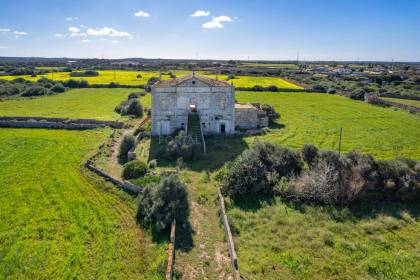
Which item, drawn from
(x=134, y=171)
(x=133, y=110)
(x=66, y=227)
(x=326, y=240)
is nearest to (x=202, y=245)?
(x=326, y=240)

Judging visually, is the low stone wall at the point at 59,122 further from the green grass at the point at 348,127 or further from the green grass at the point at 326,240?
the green grass at the point at 326,240

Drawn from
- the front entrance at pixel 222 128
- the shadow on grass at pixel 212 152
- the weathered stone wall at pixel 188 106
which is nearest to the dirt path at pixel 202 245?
the shadow on grass at pixel 212 152

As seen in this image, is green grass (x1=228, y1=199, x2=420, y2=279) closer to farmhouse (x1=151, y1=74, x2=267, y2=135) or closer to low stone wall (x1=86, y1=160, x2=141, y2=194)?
low stone wall (x1=86, y1=160, x2=141, y2=194)

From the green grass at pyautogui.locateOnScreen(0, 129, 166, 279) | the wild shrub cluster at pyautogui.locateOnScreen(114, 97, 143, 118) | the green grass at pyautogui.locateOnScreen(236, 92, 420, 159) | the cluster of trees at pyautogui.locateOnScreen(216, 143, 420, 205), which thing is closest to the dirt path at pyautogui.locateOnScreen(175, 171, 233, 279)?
the green grass at pyautogui.locateOnScreen(0, 129, 166, 279)

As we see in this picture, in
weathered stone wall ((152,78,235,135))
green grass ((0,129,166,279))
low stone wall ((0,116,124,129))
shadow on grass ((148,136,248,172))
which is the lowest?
green grass ((0,129,166,279))

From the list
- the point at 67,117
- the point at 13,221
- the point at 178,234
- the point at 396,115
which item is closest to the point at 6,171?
the point at 13,221

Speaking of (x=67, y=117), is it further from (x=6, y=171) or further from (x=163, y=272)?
(x=163, y=272)
